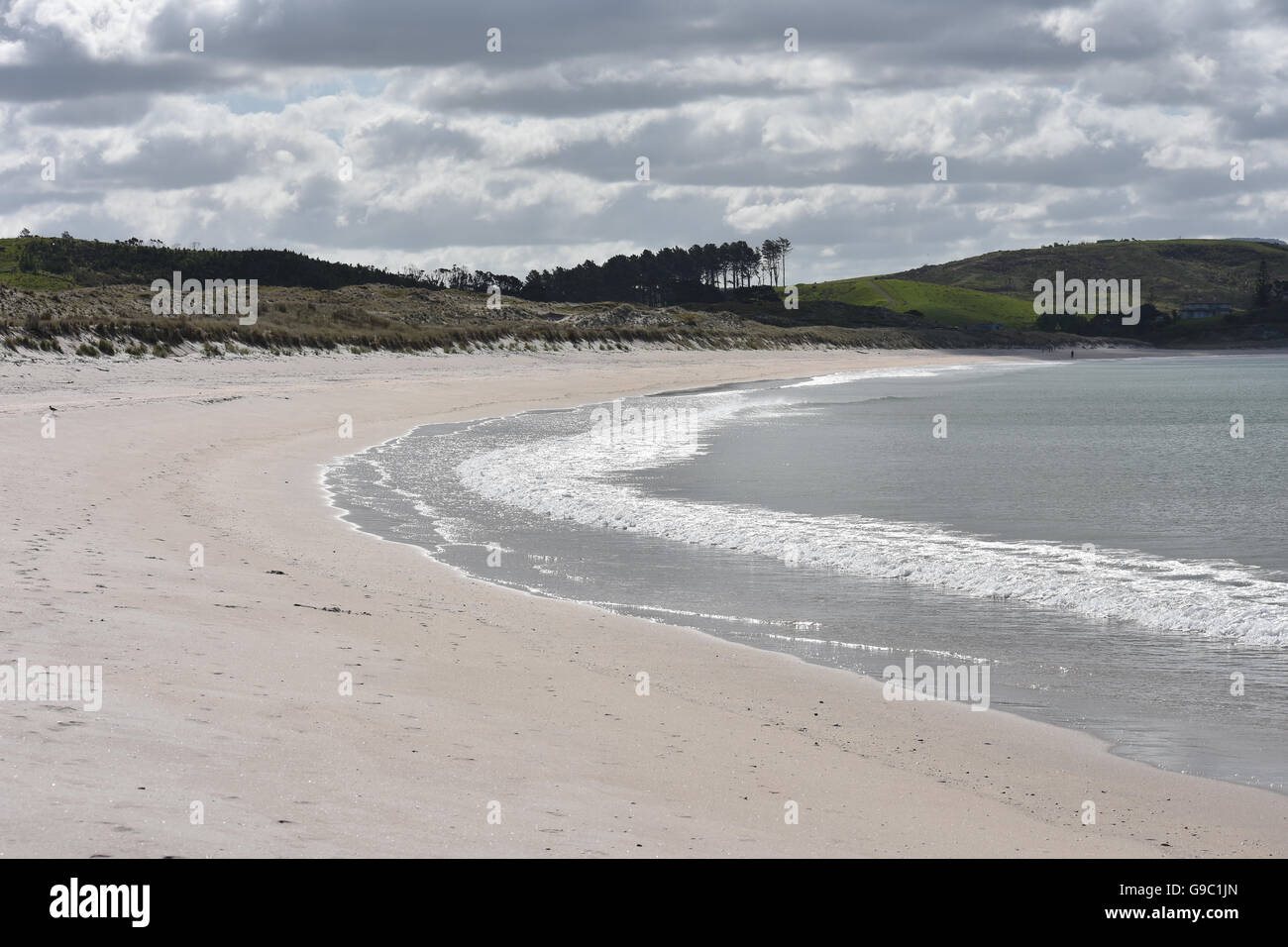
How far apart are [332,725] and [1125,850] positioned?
159 inches

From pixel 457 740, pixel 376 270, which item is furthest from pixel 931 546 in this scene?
pixel 376 270

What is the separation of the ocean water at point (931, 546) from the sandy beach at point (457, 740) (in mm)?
906

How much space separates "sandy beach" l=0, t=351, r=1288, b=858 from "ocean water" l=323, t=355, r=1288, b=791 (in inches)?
35.7

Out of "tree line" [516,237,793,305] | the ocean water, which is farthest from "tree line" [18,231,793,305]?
the ocean water

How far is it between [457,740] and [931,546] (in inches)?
357

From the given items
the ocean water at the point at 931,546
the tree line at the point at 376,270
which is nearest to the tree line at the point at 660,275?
the tree line at the point at 376,270

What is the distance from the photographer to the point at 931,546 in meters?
14.4

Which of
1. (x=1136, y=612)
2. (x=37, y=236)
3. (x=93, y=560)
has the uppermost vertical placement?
(x=37, y=236)

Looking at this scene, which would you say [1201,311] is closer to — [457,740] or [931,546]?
[931,546]

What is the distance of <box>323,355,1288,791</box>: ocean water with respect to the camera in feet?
29.6

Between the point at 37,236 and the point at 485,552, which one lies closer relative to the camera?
the point at 485,552

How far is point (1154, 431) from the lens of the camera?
1406 inches

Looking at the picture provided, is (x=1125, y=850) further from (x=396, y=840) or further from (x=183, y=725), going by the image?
(x=183, y=725)
